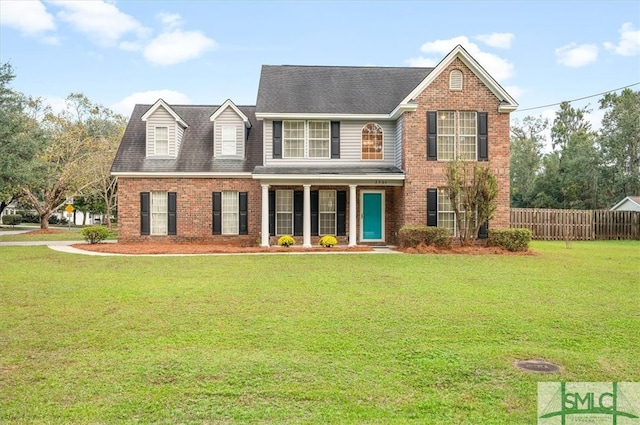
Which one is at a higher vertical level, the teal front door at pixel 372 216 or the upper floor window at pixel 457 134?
the upper floor window at pixel 457 134

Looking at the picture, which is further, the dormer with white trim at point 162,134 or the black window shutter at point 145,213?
the dormer with white trim at point 162,134

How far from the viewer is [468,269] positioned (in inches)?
467

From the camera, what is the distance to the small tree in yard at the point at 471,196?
641 inches

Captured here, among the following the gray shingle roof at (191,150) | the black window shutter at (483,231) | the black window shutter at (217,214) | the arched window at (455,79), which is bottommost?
the black window shutter at (483,231)

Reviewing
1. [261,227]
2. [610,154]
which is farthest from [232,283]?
[610,154]

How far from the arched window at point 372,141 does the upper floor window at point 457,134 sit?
2694 millimetres

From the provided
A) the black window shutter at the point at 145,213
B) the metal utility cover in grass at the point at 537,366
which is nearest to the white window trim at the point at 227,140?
the black window shutter at the point at 145,213

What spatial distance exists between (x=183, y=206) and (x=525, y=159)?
1567 inches

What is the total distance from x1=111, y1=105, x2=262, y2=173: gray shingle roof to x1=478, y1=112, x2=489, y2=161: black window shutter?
30.6 ft

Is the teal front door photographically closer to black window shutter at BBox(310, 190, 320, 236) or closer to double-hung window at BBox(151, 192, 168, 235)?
black window shutter at BBox(310, 190, 320, 236)

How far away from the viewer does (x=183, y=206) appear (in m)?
19.3

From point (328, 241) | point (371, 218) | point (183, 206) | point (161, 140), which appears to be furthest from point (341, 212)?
point (161, 140)

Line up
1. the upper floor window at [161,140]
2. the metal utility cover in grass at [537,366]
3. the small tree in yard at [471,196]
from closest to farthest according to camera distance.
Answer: the metal utility cover in grass at [537,366], the small tree in yard at [471,196], the upper floor window at [161,140]

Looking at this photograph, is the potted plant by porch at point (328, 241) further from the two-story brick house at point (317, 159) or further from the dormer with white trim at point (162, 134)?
the dormer with white trim at point (162, 134)
